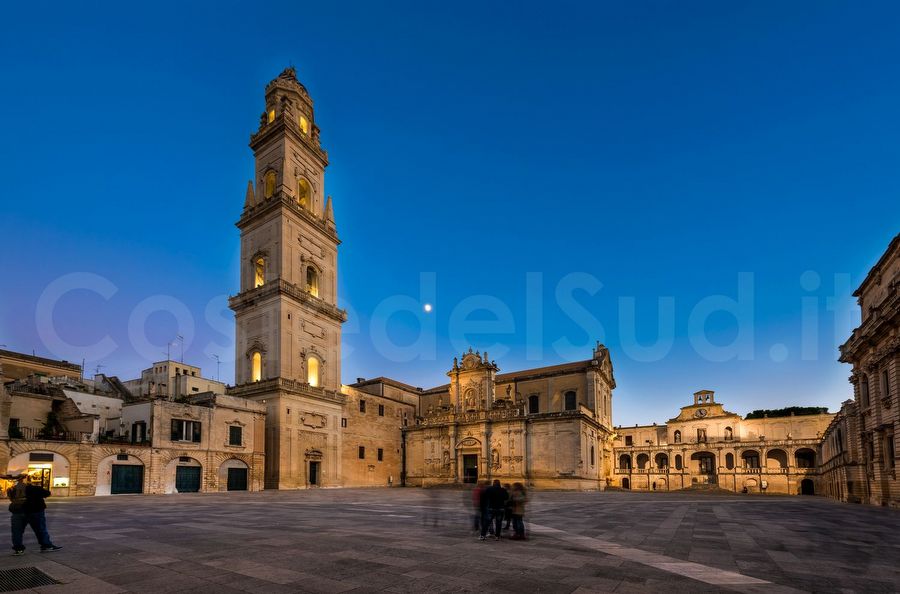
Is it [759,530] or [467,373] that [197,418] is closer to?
[467,373]

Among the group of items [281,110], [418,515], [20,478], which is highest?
[281,110]

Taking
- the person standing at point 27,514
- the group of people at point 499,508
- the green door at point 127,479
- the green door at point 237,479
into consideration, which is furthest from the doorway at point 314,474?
the person standing at point 27,514

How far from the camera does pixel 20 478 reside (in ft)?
34.3

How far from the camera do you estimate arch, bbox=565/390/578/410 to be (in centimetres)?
5784

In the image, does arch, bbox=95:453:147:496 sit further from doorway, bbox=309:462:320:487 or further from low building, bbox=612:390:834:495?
low building, bbox=612:390:834:495

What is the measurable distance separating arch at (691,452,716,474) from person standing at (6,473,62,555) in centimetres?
7935

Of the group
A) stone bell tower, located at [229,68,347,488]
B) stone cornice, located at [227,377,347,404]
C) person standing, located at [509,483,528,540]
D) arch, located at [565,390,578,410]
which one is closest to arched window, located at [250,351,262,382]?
stone bell tower, located at [229,68,347,488]

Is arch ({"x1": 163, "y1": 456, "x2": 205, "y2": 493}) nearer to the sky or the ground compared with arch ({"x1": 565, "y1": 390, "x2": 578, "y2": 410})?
nearer to the ground

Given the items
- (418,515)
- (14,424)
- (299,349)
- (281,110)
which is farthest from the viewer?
(281,110)

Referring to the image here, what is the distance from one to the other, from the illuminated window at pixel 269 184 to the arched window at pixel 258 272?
265 inches

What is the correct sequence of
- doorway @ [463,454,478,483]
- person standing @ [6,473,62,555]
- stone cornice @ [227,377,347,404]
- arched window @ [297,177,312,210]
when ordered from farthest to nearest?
doorway @ [463,454,478,483], arched window @ [297,177,312,210], stone cornice @ [227,377,347,404], person standing @ [6,473,62,555]

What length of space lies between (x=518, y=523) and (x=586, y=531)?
3206 mm

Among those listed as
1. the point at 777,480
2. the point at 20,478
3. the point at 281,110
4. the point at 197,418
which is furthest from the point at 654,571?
the point at 777,480

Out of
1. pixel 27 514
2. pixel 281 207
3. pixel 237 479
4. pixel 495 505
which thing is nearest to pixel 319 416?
pixel 237 479
